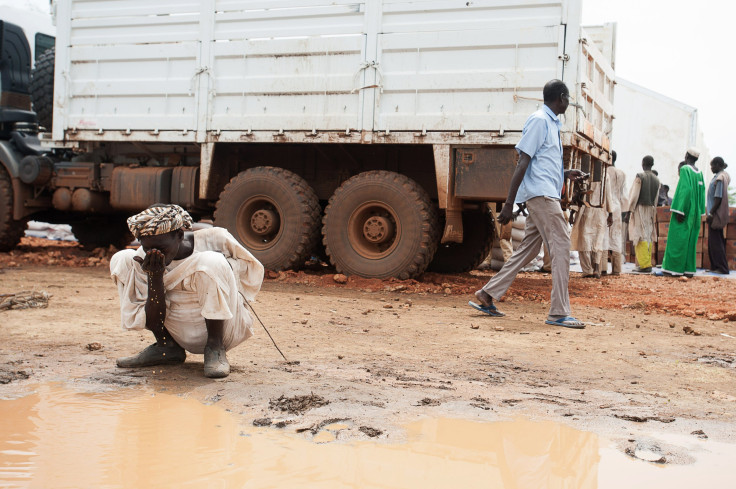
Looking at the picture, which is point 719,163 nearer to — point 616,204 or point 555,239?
point 616,204

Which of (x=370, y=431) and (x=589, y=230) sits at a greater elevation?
(x=589, y=230)

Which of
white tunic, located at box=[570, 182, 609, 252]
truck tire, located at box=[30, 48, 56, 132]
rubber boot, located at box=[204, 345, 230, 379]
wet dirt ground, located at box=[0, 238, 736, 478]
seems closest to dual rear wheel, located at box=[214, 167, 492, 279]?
wet dirt ground, located at box=[0, 238, 736, 478]

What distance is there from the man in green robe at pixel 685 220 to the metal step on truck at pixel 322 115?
241cm

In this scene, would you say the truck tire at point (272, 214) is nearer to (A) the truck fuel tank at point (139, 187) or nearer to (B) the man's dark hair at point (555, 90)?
(A) the truck fuel tank at point (139, 187)

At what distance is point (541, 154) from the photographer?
5547mm

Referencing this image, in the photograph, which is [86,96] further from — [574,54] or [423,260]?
[574,54]

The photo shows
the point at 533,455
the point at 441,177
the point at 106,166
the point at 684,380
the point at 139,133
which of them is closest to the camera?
the point at 533,455

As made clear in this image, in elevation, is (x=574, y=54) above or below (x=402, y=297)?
above

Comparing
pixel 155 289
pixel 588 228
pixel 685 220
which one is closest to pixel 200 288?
pixel 155 289

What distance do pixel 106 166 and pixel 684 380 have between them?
25.0 ft

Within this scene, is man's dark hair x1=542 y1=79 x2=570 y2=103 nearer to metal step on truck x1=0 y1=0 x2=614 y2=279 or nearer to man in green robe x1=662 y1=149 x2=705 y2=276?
metal step on truck x1=0 y1=0 x2=614 y2=279

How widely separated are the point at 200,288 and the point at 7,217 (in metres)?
7.71

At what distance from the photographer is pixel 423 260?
7570 mm

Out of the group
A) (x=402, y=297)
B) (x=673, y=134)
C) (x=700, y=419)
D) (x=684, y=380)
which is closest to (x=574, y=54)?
(x=402, y=297)
